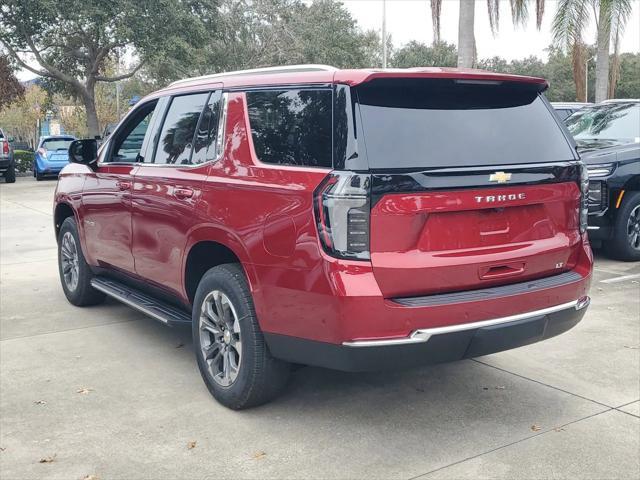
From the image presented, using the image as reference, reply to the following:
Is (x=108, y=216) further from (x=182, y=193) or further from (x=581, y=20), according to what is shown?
(x=581, y=20)

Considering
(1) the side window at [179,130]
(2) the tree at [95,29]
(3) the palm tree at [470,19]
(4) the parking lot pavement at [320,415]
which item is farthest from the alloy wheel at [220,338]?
(2) the tree at [95,29]

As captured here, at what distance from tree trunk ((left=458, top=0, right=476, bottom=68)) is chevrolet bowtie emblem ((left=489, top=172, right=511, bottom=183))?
10544 mm

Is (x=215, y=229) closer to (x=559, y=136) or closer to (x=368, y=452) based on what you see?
(x=368, y=452)

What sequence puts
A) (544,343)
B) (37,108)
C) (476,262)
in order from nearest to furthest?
(476,262)
(544,343)
(37,108)

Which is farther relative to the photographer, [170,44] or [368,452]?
[170,44]

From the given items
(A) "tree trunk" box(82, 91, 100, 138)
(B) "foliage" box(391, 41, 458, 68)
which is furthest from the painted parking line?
(B) "foliage" box(391, 41, 458, 68)

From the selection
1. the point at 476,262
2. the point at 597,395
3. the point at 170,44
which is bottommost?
the point at 597,395

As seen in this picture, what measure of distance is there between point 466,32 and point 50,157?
48.7 ft

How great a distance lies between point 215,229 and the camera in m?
4.17

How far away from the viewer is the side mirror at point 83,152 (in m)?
6.00

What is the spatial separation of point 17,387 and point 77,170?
226cm

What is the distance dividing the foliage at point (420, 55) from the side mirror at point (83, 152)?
51166 millimetres

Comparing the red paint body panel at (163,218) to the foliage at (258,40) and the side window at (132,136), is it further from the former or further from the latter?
the foliage at (258,40)

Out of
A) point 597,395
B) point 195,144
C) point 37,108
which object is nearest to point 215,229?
point 195,144
